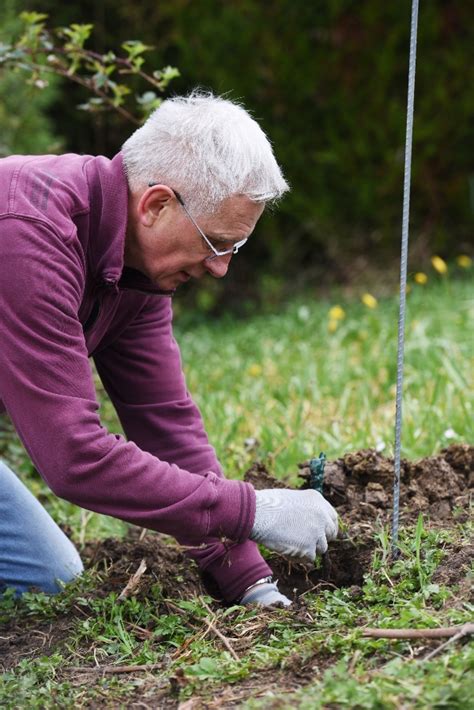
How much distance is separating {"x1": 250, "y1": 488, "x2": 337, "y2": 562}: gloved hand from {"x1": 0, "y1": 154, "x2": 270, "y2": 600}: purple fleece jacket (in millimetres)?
64

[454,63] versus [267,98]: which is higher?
[454,63]

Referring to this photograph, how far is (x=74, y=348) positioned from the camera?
2.34 meters

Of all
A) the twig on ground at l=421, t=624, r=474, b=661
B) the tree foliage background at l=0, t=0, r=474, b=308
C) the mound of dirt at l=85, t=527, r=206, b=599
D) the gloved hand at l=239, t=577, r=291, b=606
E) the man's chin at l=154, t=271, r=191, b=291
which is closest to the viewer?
the twig on ground at l=421, t=624, r=474, b=661

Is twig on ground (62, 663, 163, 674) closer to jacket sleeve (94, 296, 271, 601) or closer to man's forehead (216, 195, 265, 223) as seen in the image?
jacket sleeve (94, 296, 271, 601)

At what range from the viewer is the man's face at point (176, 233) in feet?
8.14

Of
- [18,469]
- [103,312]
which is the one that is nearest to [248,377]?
[18,469]

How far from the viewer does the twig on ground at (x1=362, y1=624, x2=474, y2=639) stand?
2107 millimetres

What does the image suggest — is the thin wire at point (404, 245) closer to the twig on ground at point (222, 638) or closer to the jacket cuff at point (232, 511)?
the jacket cuff at point (232, 511)

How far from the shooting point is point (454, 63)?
767cm

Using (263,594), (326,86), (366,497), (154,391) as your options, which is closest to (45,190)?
(154,391)

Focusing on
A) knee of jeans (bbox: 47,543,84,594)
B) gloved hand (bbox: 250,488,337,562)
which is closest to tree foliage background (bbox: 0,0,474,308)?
knee of jeans (bbox: 47,543,84,594)

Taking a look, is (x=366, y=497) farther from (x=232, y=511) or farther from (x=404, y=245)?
(x=404, y=245)

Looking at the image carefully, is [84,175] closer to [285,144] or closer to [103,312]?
[103,312]

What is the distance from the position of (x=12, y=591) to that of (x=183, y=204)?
1.36 meters
